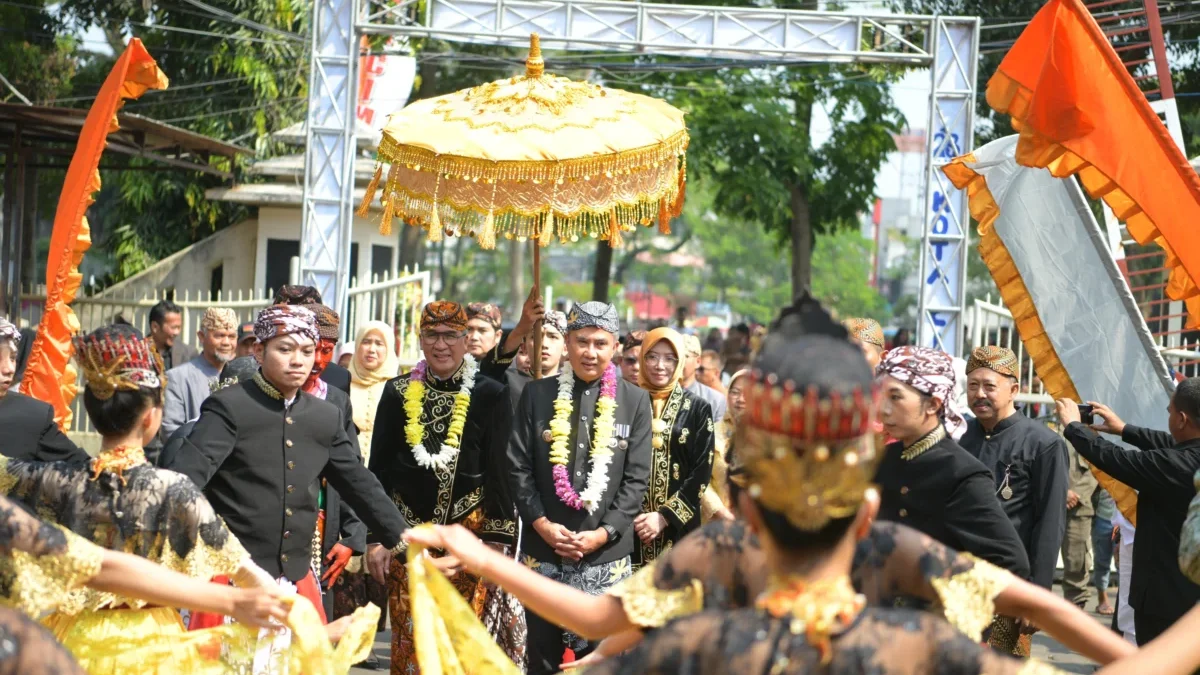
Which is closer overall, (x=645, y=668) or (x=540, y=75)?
(x=645, y=668)

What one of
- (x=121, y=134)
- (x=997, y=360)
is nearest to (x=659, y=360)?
(x=997, y=360)

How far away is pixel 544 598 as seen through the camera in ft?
10.8

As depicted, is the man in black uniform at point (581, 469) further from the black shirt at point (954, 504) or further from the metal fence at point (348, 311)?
the metal fence at point (348, 311)

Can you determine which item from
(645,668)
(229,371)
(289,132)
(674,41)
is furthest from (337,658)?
(289,132)

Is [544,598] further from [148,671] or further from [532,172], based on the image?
[532,172]

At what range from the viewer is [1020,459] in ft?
21.7

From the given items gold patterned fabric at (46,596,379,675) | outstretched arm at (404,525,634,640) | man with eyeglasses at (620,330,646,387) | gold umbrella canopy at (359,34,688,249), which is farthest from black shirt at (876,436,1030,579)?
man with eyeglasses at (620,330,646,387)

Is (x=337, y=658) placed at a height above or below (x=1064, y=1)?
below

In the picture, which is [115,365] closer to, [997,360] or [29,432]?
[29,432]

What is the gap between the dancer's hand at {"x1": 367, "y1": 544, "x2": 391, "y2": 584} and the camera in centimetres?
749

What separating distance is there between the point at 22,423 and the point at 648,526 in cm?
301

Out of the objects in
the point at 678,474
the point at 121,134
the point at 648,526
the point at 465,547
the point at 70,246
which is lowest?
the point at 648,526

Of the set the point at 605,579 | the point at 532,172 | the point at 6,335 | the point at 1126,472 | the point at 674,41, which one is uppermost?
the point at 674,41

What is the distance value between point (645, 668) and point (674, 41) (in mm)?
13160
